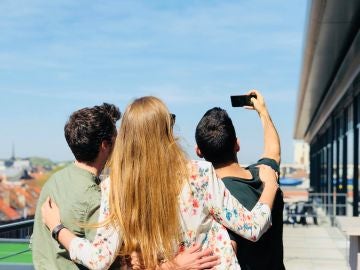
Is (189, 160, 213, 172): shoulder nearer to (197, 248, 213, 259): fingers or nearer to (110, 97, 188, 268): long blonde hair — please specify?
(110, 97, 188, 268): long blonde hair

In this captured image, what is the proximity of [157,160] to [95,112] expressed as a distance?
1.29 feet

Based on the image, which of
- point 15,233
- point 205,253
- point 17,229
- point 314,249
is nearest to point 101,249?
point 205,253

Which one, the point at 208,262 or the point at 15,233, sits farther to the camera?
the point at 15,233

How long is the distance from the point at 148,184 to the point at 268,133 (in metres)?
0.70

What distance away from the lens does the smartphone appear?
279 centimetres

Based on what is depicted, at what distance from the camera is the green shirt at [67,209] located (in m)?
2.46

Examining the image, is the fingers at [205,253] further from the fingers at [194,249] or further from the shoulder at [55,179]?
the shoulder at [55,179]

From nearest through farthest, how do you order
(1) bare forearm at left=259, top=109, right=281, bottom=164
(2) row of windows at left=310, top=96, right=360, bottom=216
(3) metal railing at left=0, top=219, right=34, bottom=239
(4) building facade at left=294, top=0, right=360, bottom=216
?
(1) bare forearm at left=259, top=109, right=281, bottom=164, (3) metal railing at left=0, top=219, right=34, bottom=239, (4) building facade at left=294, top=0, right=360, bottom=216, (2) row of windows at left=310, top=96, right=360, bottom=216

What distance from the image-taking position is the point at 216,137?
2.55 m

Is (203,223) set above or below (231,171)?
below

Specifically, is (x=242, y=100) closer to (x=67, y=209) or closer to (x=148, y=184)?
(x=148, y=184)

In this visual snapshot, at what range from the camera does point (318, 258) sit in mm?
11500

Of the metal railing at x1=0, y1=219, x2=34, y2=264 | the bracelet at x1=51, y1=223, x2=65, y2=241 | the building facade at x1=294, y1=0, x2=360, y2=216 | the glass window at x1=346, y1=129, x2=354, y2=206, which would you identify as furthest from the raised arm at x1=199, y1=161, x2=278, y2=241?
the glass window at x1=346, y1=129, x2=354, y2=206

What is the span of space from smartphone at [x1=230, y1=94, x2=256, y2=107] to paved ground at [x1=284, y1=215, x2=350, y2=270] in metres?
5.91
